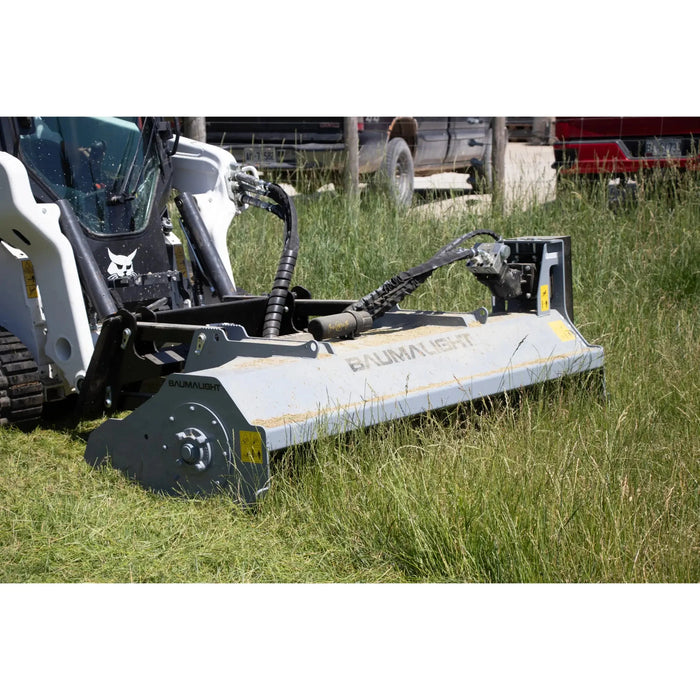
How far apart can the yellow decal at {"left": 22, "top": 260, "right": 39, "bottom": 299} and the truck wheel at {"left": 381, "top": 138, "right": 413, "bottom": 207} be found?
246 inches

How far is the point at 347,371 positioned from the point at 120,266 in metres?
1.87

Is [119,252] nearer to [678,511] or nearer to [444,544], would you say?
[444,544]

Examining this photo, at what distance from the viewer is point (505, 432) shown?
448 cm

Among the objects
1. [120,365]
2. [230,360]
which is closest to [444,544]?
[230,360]

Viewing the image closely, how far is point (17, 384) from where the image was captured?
5098mm

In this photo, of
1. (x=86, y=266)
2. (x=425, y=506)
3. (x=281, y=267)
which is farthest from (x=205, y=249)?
(x=425, y=506)

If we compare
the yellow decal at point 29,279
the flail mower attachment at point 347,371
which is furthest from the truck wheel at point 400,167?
the yellow decal at point 29,279

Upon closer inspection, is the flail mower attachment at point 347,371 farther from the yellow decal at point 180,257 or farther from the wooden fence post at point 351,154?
the wooden fence post at point 351,154

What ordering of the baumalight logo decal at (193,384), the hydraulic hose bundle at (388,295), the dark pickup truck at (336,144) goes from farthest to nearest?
the dark pickup truck at (336,144) < the hydraulic hose bundle at (388,295) < the baumalight logo decal at (193,384)

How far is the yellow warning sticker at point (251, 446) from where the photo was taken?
12.8 feet

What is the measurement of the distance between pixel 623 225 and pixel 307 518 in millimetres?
5546

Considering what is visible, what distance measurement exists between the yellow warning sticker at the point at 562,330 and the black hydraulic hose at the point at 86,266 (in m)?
2.31

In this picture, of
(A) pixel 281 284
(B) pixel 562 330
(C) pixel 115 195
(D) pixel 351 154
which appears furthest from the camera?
(D) pixel 351 154

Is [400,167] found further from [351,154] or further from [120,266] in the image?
[120,266]
